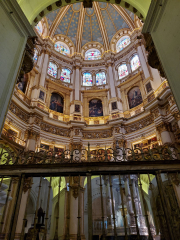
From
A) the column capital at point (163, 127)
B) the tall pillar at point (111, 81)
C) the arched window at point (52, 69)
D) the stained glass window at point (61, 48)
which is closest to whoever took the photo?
the column capital at point (163, 127)

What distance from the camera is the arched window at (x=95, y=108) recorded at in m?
19.2

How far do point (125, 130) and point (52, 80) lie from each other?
32.1ft

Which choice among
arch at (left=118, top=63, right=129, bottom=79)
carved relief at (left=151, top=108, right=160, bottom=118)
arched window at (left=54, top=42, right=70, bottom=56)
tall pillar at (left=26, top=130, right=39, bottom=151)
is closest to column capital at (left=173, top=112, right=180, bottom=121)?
carved relief at (left=151, top=108, right=160, bottom=118)

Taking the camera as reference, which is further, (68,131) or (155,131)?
(68,131)

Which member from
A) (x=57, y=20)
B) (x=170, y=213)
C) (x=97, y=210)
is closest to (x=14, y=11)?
(x=170, y=213)

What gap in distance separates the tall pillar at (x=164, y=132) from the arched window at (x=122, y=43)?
517 inches

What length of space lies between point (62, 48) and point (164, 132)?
17519 millimetres

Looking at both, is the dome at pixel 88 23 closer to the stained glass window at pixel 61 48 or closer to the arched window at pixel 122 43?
the stained glass window at pixel 61 48

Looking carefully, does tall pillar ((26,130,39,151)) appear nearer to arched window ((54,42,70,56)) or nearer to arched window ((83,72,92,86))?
arched window ((83,72,92,86))

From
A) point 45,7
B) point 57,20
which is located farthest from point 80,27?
point 45,7

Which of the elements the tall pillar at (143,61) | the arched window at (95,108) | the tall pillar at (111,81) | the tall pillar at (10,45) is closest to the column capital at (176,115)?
the tall pillar at (143,61)

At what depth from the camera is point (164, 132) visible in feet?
43.7

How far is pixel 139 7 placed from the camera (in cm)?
758

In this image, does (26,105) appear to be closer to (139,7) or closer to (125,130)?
(125,130)
